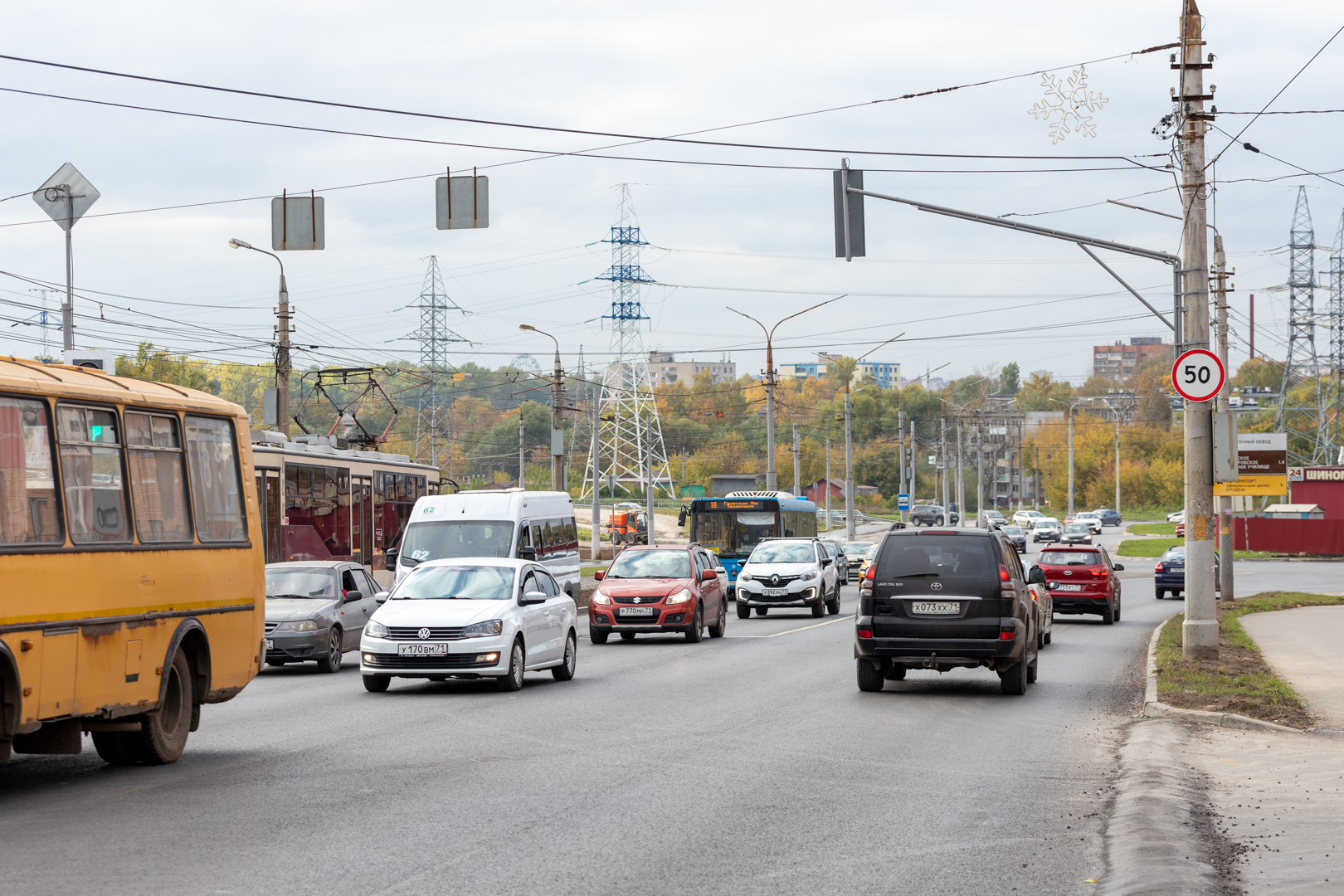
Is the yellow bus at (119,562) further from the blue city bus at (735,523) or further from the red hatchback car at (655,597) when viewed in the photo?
the blue city bus at (735,523)

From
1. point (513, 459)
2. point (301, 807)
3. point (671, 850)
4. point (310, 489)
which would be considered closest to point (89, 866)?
point (301, 807)

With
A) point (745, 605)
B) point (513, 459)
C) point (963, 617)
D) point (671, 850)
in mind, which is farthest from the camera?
point (513, 459)

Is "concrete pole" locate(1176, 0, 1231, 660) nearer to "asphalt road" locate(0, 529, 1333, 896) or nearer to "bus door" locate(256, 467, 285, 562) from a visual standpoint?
"asphalt road" locate(0, 529, 1333, 896)

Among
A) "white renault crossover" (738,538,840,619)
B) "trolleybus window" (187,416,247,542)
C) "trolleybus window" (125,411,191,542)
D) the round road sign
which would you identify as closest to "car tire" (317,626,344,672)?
"trolleybus window" (187,416,247,542)

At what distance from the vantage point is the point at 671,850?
8.03m

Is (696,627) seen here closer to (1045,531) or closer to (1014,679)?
(1014,679)

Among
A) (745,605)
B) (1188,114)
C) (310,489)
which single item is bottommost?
(745,605)

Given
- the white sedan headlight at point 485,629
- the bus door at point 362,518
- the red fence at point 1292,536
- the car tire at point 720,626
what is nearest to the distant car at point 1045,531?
the red fence at point 1292,536

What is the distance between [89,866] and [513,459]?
11795 centimetres

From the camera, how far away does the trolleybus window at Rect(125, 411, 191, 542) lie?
1097cm

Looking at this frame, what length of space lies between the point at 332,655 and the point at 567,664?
154 inches

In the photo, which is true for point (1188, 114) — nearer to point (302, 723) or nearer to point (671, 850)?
point (302, 723)

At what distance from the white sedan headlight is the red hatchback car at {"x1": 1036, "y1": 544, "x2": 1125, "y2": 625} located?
17.4 m

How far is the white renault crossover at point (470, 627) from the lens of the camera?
16.8 metres
